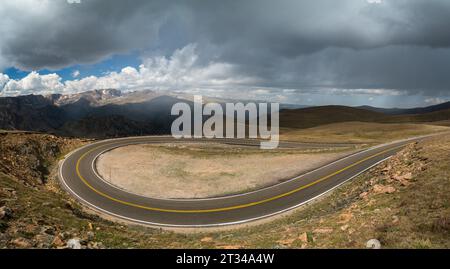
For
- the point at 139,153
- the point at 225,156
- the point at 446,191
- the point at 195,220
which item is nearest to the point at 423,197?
the point at 446,191

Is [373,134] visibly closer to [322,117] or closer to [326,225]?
[322,117]

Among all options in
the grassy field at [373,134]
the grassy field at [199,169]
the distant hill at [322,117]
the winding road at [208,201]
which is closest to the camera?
the winding road at [208,201]

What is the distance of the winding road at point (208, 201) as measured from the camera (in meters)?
27.7

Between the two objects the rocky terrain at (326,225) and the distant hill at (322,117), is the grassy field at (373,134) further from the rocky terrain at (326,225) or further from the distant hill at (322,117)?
the rocky terrain at (326,225)

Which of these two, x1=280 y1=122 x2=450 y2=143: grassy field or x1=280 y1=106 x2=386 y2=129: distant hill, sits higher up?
x1=280 y1=106 x2=386 y2=129: distant hill

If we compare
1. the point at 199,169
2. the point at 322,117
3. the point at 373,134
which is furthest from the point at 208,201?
the point at 322,117

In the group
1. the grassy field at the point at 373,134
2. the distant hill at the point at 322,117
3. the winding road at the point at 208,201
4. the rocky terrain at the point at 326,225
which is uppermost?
the distant hill at the point at 322,117

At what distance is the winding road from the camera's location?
27656 mm

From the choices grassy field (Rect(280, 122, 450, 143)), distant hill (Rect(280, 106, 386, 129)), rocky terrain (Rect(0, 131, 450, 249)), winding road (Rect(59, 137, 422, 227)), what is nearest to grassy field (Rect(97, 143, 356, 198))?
winding road (Rect(59, 137, 422, 227))

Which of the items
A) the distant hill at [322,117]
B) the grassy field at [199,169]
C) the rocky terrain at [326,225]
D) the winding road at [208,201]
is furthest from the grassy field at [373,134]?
the rocky terrain at [326,225]

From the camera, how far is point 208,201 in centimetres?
3253

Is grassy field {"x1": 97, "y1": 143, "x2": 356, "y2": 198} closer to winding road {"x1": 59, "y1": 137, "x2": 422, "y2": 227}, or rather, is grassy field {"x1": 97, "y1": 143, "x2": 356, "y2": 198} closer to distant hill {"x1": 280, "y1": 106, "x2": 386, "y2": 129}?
winding road {"x1": 59, "y1": 137, "x2": 422, "y2": 227}
